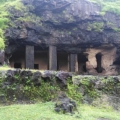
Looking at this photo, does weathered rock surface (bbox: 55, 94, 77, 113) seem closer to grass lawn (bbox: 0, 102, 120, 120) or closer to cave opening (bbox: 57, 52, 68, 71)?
grass lawn (bbox: 0, 102, 120, 120)

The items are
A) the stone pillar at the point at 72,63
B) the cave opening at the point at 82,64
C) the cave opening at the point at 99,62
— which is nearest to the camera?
the stone pillar at the point at 72,63

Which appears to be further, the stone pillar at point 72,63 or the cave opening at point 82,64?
the cave opening at point 82,64

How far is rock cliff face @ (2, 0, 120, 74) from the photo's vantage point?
18469 millimetres

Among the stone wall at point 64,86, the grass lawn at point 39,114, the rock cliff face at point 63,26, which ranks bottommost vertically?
the grass lawn at point 39,114

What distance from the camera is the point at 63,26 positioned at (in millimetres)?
19609

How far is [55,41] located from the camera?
783 inches

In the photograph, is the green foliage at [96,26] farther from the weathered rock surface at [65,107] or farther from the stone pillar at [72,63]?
the weathered rock surface at [65,107]

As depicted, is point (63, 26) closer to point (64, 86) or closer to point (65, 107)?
point (64, 86)

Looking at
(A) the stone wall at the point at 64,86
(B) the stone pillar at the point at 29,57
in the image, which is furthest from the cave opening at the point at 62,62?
(A) the stone wall at the point at 64,86

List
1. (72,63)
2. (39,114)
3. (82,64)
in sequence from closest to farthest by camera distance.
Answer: (39,114) < (72,63) < (82,64)

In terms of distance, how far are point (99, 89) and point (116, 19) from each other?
10.3 metres

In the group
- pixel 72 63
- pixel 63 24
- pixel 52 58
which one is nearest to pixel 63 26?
pixel 63 24

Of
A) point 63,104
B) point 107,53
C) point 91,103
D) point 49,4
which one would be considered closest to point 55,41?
point 49,4

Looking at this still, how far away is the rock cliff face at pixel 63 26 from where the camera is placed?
18.5 m
